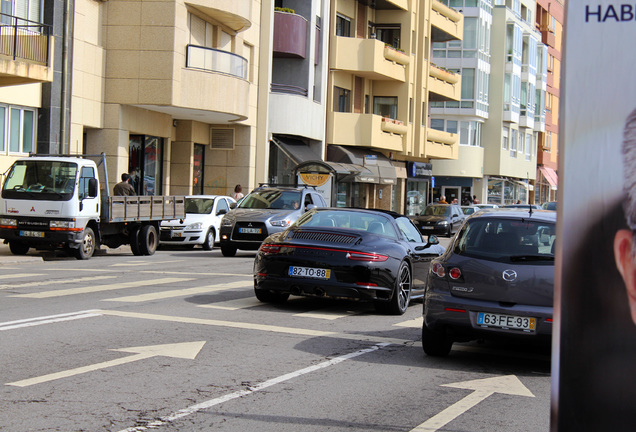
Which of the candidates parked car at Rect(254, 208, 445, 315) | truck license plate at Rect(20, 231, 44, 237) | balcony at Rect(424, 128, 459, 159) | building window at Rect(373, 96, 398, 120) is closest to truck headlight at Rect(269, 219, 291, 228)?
truck license plate at Rect(20, 231, 44, 237)

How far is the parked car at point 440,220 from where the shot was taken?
4291 centimetres

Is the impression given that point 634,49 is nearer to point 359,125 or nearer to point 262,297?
point 262,297

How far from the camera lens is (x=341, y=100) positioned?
4588cm

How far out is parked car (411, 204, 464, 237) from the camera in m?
42.9

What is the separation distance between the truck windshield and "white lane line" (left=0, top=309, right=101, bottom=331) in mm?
9676

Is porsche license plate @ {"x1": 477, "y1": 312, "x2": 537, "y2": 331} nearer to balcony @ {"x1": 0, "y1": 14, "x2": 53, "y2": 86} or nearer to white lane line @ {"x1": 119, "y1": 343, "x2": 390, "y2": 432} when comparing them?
white lane line @ {"x1": 119, "y1": 343, "x2": 390, "y2": 432}

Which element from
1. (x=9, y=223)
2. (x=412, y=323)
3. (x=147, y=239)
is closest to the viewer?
(x=412, y=323)

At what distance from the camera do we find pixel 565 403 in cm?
390

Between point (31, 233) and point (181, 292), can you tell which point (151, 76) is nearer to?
point (31, 233)

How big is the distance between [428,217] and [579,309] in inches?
1583

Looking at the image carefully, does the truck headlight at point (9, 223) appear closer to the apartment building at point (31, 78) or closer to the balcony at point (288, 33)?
the apartment building at point (31, 78)

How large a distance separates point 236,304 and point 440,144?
45.7 m

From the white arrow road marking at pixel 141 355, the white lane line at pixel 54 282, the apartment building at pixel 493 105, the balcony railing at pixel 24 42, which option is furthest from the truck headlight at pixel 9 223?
the apartment building at pixel 493 105

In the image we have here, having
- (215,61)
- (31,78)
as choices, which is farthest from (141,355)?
(215,61)
